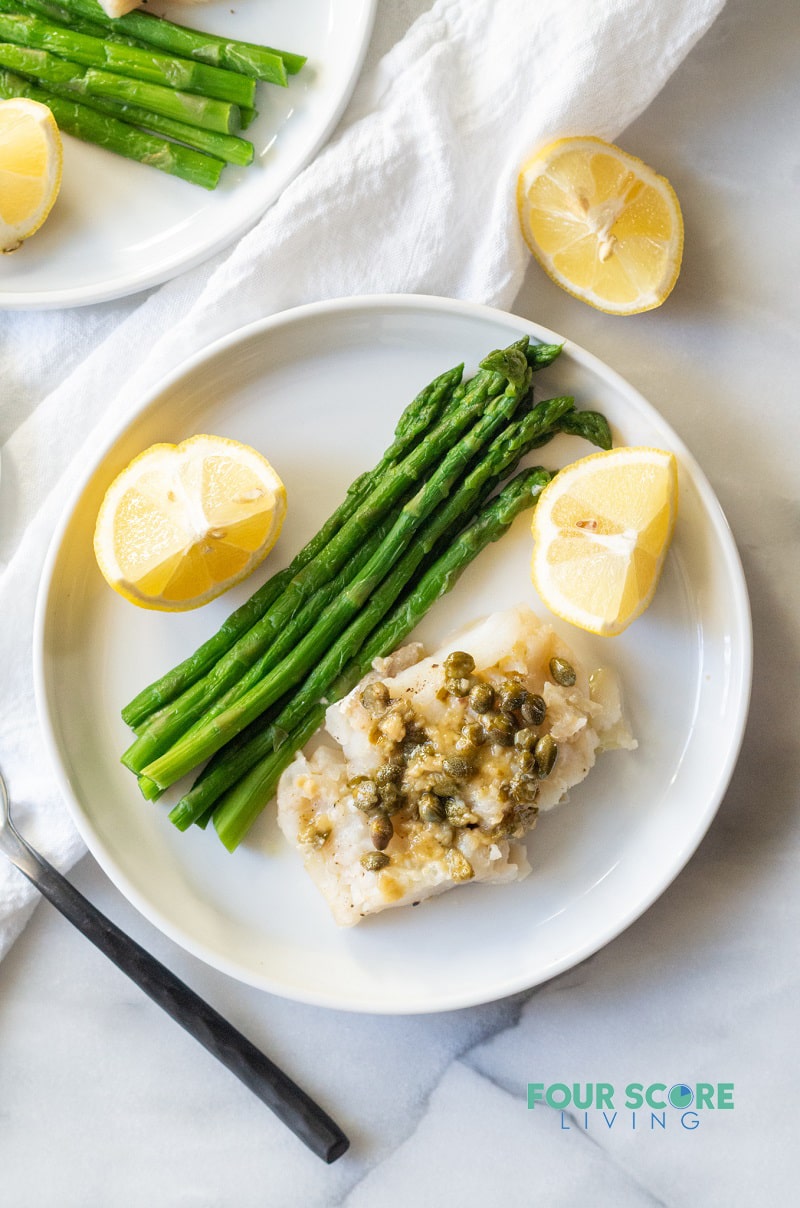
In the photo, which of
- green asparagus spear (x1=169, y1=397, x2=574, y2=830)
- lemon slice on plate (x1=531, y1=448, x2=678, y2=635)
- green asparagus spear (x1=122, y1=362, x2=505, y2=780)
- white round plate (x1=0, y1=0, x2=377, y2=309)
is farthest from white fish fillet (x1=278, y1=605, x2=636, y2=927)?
white round plate (x1=0, y1=0, x2=377, y2=309)

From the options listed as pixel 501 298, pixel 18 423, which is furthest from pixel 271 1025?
pixel 501 298

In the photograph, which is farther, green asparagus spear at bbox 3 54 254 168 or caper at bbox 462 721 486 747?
green asparagus spear at bbox 3 54 254 168

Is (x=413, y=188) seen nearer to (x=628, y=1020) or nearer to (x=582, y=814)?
(x=582, y=814)

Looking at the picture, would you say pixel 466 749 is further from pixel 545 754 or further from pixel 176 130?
pixel 176 130

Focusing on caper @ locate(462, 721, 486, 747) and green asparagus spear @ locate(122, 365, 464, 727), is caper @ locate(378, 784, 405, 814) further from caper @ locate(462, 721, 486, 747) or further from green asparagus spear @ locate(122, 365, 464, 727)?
green asparagus spear @ locate(122, 365, 464, 727)

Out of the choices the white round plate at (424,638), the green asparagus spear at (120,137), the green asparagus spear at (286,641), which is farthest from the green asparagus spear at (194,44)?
the green asparagus spear at (286,641)

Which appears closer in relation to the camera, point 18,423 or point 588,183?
point 588,183

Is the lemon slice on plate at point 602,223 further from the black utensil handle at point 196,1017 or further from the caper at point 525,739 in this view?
the black utensil handle at point 196,1017
